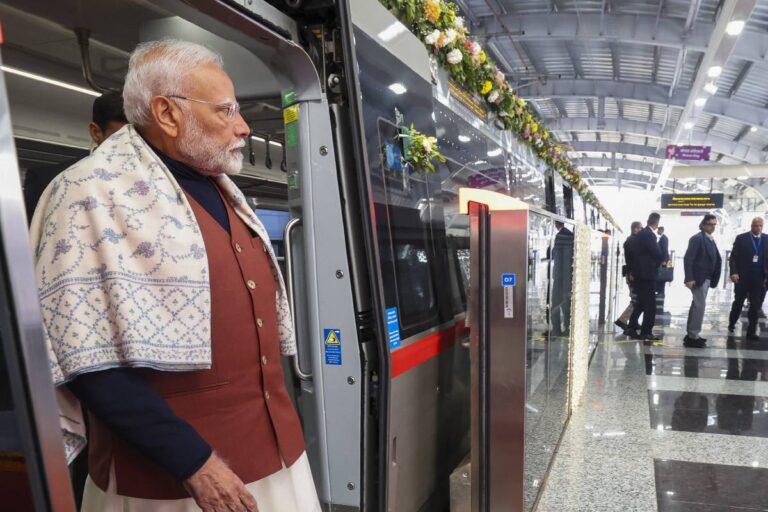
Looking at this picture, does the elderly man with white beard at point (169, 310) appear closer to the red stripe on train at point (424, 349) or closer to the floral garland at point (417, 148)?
the red stripe on train at point (424, 349)

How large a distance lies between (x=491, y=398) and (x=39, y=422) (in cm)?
215

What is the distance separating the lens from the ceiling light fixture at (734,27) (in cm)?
759

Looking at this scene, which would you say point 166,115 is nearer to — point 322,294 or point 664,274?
point 322,294

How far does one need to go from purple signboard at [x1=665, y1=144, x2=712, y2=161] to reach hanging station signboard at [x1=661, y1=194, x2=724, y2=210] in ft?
23.2

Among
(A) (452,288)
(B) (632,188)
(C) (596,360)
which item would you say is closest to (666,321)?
(C) (596,360)

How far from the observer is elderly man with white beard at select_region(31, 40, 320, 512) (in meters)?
1.18

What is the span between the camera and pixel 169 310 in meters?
1.26

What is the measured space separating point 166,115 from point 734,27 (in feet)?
27.4

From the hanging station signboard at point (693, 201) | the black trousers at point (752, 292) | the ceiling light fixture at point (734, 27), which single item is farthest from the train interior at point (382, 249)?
the hanging station signboard at point (693, 201)

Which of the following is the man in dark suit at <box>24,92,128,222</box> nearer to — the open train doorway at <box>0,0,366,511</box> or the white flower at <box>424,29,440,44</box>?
the open train doorway at <box>0,0,366,511</box>

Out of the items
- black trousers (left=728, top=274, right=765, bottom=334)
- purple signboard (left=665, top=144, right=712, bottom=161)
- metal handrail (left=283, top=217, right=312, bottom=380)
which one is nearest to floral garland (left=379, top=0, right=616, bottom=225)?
metal handrail (left=283, top=217, right=312, bottom=380)

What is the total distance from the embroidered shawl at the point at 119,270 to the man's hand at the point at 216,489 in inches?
8.2

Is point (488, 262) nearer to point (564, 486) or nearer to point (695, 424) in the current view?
point (564, 486)

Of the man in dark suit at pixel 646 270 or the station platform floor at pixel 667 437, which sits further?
the man in dark suit at pixel 646 270
